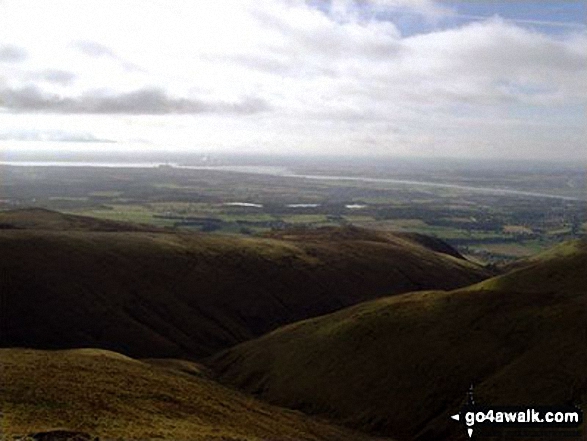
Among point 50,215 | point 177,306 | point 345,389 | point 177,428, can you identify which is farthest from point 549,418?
point 50,215

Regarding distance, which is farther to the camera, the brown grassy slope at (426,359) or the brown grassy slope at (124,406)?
the brown grassy slope at (426,359)

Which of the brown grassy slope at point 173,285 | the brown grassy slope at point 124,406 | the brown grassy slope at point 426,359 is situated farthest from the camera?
the brown grassy slope at point 173,285

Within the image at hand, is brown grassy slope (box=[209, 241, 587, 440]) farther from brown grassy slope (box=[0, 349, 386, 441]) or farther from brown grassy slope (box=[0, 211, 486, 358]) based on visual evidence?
brown grassy slope (box=[0, 211, 486, 358])

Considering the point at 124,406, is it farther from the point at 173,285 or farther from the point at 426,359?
the point at 173,285

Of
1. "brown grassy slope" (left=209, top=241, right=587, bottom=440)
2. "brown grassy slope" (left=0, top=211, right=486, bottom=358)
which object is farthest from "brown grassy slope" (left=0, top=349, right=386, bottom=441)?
"brown grassy slope" (left=0, top=211, right=486, bottom=358)

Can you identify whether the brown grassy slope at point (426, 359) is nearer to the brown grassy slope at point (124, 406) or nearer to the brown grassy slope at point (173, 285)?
the brown grassy slope at point (124, 406)

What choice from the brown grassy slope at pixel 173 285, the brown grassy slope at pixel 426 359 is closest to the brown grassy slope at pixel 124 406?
the brown grassy slope at pixel 426 359
